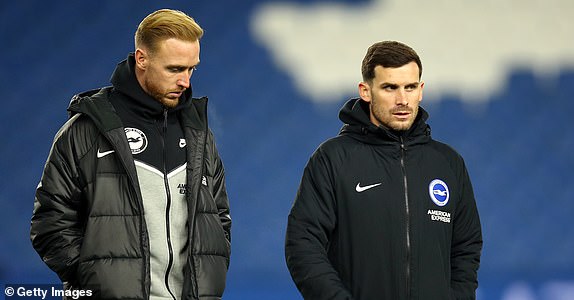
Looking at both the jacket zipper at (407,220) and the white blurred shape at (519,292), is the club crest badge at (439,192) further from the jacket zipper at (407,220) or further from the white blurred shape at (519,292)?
the white blurred shape at (519,292)

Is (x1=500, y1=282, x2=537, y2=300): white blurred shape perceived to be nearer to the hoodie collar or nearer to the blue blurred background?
the blue blurred background

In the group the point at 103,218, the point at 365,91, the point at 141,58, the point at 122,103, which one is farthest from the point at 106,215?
the point at 365,91

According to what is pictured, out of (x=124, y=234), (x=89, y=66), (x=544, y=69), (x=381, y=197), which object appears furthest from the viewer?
(x=544, y=69)

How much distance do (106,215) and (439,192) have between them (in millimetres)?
847

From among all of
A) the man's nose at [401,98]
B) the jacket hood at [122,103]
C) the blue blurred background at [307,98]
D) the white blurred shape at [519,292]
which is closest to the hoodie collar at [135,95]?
the jacket hood at [122,103]

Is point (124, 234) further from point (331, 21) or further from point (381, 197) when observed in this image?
point (331, 21)

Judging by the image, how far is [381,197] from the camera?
7.89 ft

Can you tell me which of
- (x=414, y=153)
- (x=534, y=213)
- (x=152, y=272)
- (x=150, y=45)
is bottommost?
(x=534, y=213)

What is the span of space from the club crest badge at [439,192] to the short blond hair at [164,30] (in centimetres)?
71

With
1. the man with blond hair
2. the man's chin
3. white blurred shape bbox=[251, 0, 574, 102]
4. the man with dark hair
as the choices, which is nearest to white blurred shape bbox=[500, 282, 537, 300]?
white blurred shape bbox=[251, 0, 574, 102]

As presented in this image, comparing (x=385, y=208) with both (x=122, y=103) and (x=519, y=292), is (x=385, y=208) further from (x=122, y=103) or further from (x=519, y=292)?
(x=519, y=292)

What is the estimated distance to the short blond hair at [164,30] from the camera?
2.32m

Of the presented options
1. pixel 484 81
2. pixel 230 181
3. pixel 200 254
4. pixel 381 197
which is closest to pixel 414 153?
pixel 381 197

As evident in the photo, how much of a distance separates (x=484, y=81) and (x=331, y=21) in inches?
36.0
